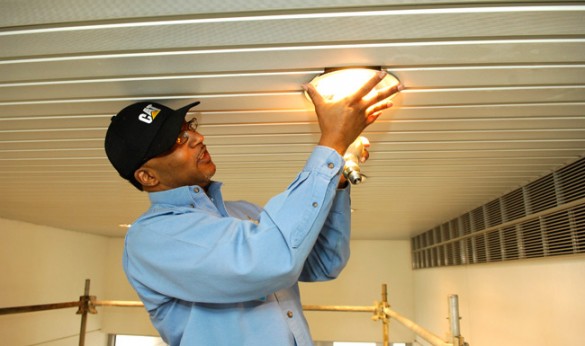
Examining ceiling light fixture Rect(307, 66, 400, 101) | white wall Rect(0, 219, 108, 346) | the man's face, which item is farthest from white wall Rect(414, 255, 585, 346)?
white wall Rect(0, 219, 108, 346)

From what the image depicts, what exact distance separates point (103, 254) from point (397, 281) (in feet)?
17.2

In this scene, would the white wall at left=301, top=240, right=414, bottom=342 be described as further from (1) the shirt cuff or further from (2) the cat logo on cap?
(1) the shirt cuff

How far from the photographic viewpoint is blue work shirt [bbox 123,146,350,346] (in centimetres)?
90

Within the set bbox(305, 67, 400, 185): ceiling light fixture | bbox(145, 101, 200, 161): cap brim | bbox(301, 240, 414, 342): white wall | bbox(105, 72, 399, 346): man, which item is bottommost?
bbox(301, 240, 414, 342): white wall

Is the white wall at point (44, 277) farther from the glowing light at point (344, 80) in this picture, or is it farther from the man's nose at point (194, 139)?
the glowing light at point (344, 80)

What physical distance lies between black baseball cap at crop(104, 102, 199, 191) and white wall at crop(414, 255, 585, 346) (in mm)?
2388

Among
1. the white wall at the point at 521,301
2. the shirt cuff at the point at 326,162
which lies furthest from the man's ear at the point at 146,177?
the white wall at the point at 521,301

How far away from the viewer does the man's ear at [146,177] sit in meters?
1.18

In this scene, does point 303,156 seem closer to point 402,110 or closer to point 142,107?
point 402,110

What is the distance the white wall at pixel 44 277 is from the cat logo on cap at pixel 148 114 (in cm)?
471

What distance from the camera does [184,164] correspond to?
1.19 metres

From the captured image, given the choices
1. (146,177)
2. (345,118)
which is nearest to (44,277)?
(146,177)

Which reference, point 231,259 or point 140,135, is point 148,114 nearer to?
point 140,135

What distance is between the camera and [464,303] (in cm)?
442
